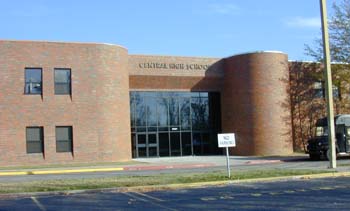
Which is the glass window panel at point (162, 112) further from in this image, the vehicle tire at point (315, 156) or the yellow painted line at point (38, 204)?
the yellow painted line at point (38, 204)

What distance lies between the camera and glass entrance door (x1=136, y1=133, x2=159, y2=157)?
38.9 metres

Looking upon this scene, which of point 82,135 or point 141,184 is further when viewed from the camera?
point 82,135

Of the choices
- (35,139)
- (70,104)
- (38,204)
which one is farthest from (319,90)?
(38,204)

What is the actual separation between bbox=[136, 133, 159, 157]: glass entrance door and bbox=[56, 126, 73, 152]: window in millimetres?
6066

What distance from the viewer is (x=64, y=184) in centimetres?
1692

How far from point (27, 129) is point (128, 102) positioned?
7044mm

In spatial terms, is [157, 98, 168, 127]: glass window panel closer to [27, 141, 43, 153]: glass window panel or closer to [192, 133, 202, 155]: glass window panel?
[192, 133, 202, 155]: glass window panel

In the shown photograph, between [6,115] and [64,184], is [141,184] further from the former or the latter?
[6,115]

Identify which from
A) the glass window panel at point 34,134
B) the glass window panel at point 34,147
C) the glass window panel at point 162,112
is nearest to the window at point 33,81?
the glass window panel at point 34,134

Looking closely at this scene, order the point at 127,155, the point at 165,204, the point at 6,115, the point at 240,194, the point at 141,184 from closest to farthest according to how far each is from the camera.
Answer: the point at 165,204 → the point at 240,194 → the point at 141,184 → the point at 6,115 → the point at 127,155

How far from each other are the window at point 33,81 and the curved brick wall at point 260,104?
1434 centimetres

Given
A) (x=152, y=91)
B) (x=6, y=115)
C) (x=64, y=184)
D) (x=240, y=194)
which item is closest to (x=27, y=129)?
(x=6, y=115)

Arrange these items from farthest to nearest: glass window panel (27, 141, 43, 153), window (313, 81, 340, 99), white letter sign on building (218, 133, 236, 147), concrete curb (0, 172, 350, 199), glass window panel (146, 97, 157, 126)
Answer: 1. window (313, 81, 340, 99)
2. glass window panel (146, 97, 157, 126)
3. glass window panel (27, 141, 43, 153)
4. white letter sign on building (218, 133, 236, 147)
5. concrete curb (0, 172, 350, 199)

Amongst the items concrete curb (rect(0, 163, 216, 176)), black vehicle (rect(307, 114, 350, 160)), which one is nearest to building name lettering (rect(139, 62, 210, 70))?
concrete curb (rect(0, 163, 216, 176))
